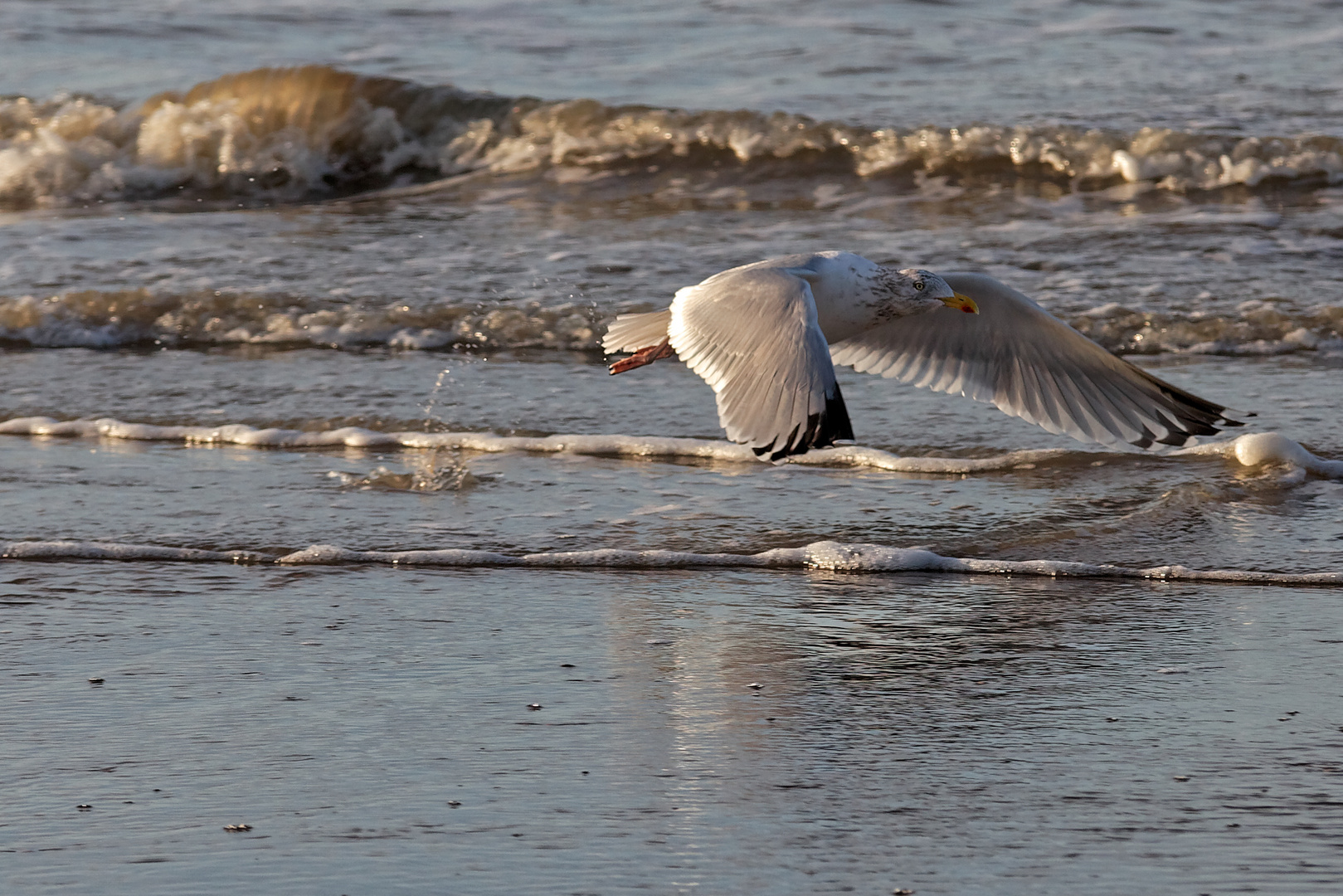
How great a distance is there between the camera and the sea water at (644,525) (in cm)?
302

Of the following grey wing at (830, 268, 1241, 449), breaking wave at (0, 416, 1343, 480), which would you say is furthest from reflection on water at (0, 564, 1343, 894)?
breaking wave at (0, 416, 1343, 480)

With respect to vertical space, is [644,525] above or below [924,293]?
below

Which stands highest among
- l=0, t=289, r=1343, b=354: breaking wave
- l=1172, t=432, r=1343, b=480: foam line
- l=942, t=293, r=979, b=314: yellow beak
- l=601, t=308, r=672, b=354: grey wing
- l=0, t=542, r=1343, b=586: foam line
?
l=942, t=293, r=979, b=314: yellow beak

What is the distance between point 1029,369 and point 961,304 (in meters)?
0.42

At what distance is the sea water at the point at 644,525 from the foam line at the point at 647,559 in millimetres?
14

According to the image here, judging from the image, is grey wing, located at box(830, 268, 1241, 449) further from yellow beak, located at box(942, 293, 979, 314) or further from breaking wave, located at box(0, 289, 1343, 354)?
breaking wave, located at box(0, 289, 1343, 354)

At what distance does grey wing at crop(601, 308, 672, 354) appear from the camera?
5.59 meters

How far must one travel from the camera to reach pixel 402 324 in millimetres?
7914

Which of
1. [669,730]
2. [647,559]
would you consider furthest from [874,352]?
[669,730]

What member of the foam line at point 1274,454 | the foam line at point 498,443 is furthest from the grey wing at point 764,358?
the foam line at point 1274,454

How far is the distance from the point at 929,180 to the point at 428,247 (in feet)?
10.4

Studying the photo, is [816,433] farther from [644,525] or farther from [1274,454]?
[1274,454]

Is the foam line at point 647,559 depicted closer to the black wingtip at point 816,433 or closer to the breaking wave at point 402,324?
the black wingtip at point 816,433

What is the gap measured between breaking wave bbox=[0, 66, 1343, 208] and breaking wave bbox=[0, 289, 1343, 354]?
124 inches
